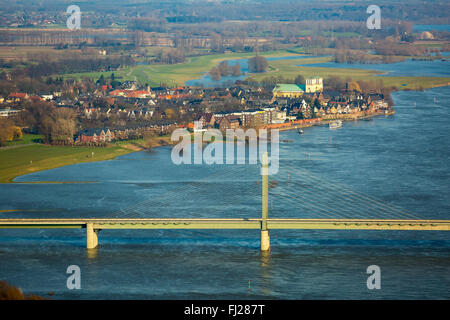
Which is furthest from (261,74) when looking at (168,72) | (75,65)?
(75,65)

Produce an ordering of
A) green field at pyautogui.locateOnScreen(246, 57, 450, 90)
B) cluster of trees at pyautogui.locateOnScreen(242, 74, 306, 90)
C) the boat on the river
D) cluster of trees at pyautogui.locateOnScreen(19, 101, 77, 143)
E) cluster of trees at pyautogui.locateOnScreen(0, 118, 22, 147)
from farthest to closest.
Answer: green field at pyautogui.locateOnScreen(246, 57, 450, 90)
cluster of trees at pyautogui.locateOnScreen(242, 74, 306, 90)
the boat on the river
cluster of trees at pyautogui.locateOnScreen(19, 101, 77, 143)
cluster of trees at pyautogui.locateOnScreen(0, 118, 22, 147)

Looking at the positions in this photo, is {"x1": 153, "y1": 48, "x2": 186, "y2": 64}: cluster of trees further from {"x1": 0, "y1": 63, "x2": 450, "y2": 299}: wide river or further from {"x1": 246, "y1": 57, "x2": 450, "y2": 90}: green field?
{"x1": 0, "y1": 63, "x2": 450, "y2": 299}: wide river

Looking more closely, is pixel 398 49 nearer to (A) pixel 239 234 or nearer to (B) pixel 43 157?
(B) pixel 43 157

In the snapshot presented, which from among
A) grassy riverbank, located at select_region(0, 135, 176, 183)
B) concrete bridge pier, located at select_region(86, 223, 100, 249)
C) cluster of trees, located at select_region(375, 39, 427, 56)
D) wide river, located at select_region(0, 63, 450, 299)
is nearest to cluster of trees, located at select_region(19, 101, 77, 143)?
grassy riverbank, located at select_region(0, 135, 176, 183)

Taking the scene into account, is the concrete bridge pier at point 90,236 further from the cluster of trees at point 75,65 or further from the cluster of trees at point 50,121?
the cluster of trees at point 75,65
